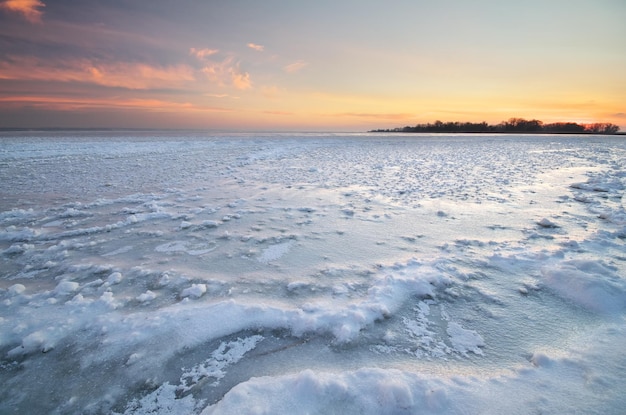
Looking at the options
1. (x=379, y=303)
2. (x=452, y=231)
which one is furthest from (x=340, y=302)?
(x=452, y=231)

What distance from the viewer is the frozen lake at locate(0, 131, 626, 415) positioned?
68.8 inches

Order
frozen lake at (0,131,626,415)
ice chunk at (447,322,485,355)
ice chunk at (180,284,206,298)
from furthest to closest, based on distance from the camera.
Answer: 1. ice chunk at (180,284,206,298)
2. ice chunk at (447,322,485,355)
3. frozen lake at (0,131,626,415)

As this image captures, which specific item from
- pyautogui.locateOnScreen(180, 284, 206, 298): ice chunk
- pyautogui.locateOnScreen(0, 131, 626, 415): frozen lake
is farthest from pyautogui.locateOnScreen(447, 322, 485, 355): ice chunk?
pyautogui.locateOnScreen(180, 284, 206, 298): ice chunk

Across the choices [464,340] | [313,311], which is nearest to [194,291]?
[313,311]

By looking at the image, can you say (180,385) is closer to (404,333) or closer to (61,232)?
(404,333)

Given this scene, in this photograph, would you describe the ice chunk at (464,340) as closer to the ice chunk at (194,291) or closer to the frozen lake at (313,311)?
the frozen lake at (313,311)

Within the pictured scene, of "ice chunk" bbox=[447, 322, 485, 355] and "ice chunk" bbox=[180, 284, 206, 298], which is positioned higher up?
"ice chunk" bbox=[180, 284, 206, 298]

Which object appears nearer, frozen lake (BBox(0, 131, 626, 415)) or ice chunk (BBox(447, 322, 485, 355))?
frozen lake (BBox(0, 131, 626, 415))

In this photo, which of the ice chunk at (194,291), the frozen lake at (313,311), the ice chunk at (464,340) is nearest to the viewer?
the frozen lake at (313,311)

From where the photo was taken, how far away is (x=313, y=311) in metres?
2.51

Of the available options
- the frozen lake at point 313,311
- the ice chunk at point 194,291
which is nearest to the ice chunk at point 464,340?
the frozen lake at point 313,311

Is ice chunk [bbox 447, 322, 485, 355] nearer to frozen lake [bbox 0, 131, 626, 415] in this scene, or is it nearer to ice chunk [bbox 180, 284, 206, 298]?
frozen lake [bbox 0, 131, 626, 415]

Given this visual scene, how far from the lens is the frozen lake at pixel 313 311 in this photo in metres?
1.75

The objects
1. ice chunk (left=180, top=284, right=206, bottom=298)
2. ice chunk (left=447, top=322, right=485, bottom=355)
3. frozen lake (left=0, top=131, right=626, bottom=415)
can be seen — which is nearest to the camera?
frozen lake (left=0, top=131, right=626, bottom=415)
